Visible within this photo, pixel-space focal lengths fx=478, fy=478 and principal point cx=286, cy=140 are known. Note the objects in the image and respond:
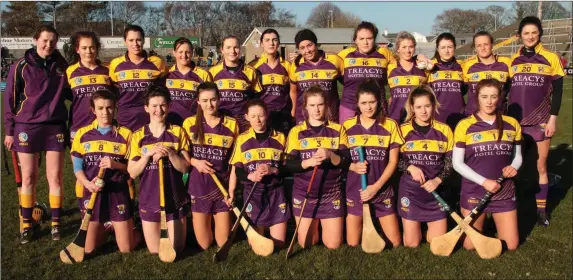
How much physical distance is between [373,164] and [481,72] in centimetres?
171

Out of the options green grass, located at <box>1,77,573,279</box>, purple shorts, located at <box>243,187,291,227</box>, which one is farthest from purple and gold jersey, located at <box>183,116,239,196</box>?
green grass, located at <box>1,77,573,279</box>

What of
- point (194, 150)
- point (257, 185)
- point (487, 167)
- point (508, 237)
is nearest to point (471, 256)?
point (508, 237)

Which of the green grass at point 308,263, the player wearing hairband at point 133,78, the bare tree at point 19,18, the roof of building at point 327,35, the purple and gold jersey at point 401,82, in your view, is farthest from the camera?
the roof of building at point 327,35

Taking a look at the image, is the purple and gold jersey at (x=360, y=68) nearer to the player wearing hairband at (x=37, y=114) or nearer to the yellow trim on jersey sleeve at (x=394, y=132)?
the yellow trim on jersey sleeve at (x=394, y=132)

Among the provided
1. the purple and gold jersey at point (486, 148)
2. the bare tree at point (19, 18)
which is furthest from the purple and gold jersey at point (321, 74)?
the bare tree at point (19, 18)

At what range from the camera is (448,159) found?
4.11 metres

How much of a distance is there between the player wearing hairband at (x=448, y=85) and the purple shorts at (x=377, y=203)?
125 centimetres

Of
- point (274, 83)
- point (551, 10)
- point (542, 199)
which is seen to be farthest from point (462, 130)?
point (551, 10)

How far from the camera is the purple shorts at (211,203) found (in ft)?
13.9

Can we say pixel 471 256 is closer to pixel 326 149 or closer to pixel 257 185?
pixel 326 149

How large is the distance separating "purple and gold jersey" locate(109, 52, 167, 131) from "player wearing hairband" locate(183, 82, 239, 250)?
2.58ft

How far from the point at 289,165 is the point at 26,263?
235 centimetres

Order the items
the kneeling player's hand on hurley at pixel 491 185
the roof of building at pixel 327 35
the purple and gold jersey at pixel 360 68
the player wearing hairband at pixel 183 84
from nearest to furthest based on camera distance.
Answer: the kneeling player's hand on hurley at pixel 491 185, the player wearing hairband at pixel 183 84, the purple and gold jersey at pixel 360 68, the roof of building at pixel 327 35

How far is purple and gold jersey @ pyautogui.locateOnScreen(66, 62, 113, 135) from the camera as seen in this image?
4629mm
